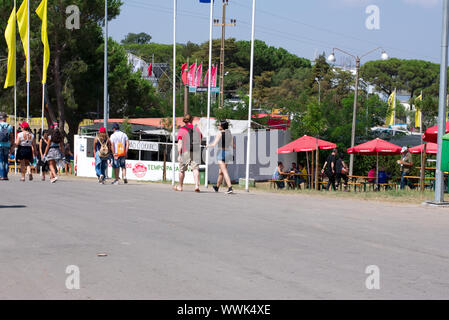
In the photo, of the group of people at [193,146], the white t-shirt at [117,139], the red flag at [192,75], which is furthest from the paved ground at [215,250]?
the red flag at [192,75]

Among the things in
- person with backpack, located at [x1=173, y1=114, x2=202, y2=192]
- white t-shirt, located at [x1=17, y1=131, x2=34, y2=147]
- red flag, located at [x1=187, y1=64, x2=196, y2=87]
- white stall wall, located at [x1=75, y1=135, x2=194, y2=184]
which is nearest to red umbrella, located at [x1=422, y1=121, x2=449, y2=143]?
person with backpack, located at [x1=173, y1=114, x2=202, y2=192]

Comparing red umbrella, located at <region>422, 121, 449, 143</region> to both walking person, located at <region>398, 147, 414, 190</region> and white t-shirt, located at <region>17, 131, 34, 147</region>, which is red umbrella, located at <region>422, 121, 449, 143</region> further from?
white t-shirt, located at <region>17, 131, 34, 147</region>

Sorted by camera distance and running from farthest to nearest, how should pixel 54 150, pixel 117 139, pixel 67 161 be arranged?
pixel 67 161 → pixel 117 139 → pixel 54 150

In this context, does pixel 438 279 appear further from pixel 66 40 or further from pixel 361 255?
pixel 66 40

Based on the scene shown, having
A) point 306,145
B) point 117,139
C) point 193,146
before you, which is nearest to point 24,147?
point 117,139

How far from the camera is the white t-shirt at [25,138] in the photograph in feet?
64.0

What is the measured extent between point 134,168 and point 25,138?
1336cm

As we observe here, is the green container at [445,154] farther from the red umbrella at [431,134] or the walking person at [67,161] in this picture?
the walking person at [67,161]

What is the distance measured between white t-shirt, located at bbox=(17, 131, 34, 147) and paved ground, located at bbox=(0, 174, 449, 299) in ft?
23.2

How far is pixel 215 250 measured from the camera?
24.8 feet

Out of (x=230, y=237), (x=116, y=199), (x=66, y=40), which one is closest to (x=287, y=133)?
(x=66, y=40)

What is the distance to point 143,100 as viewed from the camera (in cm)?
5794

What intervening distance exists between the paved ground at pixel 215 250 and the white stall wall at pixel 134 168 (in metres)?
19.1

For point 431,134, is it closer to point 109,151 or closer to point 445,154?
point 445,154
